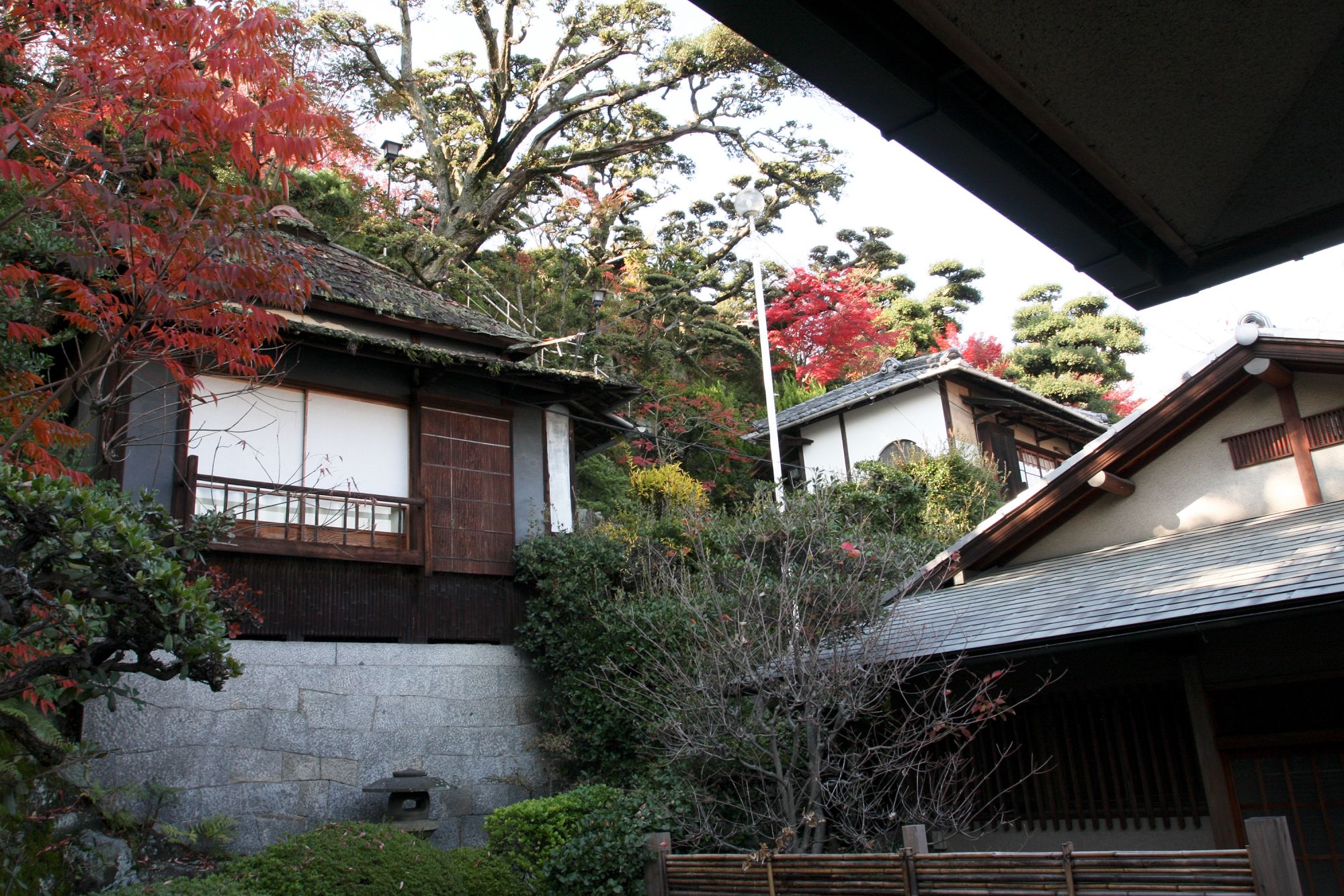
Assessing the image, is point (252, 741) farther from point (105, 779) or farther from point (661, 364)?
point (661, 364)

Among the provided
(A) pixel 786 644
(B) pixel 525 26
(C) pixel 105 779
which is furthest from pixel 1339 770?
(B) pixel 525 26

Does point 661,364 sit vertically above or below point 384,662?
above

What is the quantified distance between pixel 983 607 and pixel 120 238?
821cm

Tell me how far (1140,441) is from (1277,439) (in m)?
1.19

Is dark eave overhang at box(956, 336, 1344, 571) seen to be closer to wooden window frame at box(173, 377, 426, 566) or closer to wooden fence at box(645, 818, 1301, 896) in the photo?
wooden fence at box(645, 818, 1301, 896)

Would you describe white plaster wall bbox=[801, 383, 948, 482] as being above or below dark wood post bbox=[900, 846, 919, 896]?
above

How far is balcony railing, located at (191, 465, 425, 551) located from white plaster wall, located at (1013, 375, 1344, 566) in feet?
26.7

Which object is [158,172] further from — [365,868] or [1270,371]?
[1270,371]

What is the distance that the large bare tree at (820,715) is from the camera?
29.1 feet

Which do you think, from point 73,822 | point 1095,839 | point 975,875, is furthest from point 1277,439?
point 73,822

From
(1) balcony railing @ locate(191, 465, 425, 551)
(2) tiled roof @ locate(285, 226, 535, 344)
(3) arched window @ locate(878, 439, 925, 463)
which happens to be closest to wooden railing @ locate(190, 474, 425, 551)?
(1) balcony railing @ locate(191, 465, 425, 551)

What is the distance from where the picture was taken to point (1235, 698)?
820 centimetres

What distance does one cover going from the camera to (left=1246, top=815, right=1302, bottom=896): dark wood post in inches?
206

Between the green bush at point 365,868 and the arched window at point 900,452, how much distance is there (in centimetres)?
1344
